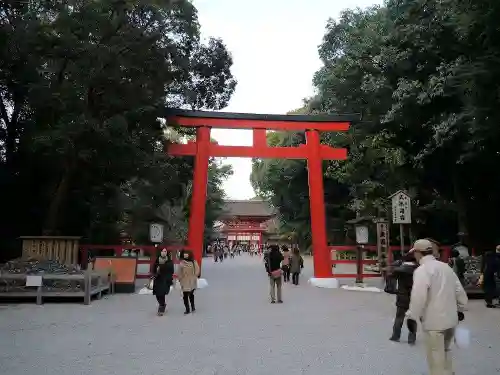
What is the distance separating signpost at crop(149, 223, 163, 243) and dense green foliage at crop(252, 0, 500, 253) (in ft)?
26.4

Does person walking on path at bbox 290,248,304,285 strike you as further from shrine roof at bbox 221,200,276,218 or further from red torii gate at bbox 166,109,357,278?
shrine roof at bbox 221,200,276,218

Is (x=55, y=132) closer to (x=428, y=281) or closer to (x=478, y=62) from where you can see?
(x=478, y=62)

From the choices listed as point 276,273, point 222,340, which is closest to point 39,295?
point 276,273

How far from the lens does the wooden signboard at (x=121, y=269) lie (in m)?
15.2

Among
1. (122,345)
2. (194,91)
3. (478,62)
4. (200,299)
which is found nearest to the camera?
(122,345)

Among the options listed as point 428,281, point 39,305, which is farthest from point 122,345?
point 39,305

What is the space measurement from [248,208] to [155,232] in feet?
165

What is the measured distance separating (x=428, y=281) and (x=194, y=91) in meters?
19.1

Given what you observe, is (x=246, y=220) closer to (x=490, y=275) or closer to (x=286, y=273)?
(x=286, y=273)

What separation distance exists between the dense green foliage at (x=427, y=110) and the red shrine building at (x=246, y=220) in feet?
122

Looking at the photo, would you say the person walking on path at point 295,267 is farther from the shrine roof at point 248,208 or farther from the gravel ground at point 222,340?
the shrine roof at point 248,208

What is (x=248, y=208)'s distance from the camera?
219 feet

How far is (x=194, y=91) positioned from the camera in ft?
72.8

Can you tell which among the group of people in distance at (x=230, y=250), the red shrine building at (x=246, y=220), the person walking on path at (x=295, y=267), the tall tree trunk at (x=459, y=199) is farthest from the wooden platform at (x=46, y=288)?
the red shrine building at (x=246, y=220)
